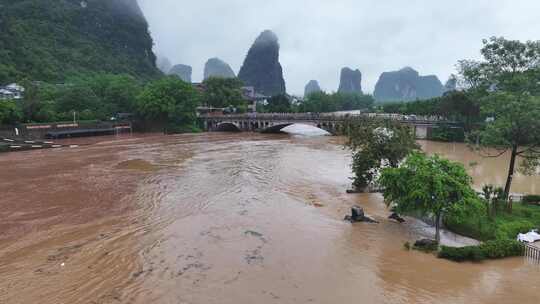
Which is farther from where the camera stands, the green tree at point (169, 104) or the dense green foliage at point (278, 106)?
the dense green foliage at point (278, 106)

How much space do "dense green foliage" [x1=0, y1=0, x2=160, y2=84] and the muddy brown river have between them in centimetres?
7185

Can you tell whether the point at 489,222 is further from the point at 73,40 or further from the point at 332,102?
the point at 73,40

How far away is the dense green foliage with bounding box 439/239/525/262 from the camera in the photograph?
16062 millimetres

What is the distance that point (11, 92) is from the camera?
72.3 meters

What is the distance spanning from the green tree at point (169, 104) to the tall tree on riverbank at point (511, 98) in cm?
4998

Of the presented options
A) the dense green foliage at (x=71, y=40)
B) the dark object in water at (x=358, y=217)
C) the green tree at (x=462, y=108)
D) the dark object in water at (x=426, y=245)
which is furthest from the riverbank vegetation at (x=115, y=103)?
the dark object in water at (x=426, y=245)

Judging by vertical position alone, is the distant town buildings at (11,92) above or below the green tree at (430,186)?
above

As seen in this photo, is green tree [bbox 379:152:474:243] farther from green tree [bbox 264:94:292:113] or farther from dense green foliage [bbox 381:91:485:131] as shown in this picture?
green tree [bbox 264:94:292:113]

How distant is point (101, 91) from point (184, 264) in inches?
3094

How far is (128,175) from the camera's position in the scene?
3528 cm

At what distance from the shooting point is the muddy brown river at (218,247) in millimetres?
13961

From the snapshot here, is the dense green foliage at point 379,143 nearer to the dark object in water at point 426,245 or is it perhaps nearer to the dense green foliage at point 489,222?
the dense green foliage at point 489,222

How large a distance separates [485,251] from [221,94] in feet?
284

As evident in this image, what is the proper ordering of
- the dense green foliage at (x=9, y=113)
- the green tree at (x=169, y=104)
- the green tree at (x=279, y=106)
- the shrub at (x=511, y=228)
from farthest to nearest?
the green tree at (x=279, y=106) < the green tree at (x=169, y=104) < the dense green foliage at (x=9, y=113) < the shrub at (x=511, y=228)
